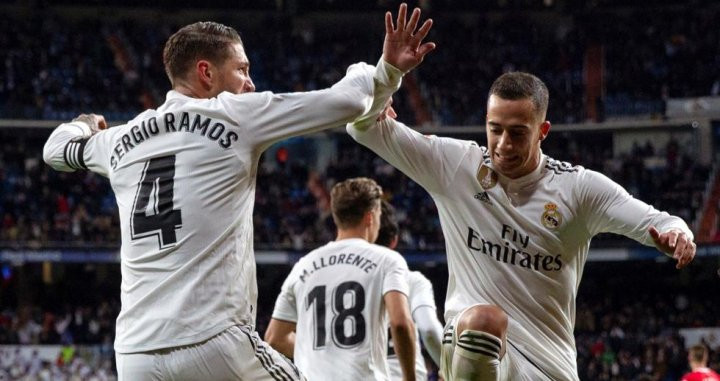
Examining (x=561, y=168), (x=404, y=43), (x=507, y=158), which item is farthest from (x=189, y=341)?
(x=561, y=168)

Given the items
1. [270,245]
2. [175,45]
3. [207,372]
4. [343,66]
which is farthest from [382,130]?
[343,66]

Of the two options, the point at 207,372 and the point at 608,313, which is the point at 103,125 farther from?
the point at 608,313

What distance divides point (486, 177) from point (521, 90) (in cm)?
46

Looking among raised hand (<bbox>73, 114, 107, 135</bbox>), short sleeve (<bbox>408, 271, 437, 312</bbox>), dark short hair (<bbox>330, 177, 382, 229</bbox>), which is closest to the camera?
raised hand (<bbox>73, 114, 107, 135</bbox>)

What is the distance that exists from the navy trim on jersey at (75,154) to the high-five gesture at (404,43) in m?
1.44

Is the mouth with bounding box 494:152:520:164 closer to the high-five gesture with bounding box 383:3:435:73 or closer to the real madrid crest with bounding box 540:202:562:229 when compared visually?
the real madrid crest with bounding box 540:202:562:229

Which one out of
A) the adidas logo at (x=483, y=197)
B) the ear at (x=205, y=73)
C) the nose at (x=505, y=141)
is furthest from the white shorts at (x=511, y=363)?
the ear at (x=205, y=73)

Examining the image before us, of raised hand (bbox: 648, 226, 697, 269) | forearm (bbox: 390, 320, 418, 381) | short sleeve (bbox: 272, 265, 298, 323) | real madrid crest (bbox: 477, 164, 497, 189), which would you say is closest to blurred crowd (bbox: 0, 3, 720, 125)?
short sleeve (bbox: 272, 265, 298, 323)

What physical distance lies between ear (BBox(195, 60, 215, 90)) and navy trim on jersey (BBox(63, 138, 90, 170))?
0.69 m

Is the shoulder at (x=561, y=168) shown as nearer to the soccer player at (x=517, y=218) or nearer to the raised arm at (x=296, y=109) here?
the soccer player at (x=517, y=218)

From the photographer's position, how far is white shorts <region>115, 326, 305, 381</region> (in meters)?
3.74

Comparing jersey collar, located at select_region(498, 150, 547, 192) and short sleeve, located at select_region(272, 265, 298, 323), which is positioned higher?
jersey collar, located at select_region(498, 150, 547, 192)

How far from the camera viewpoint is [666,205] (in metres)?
26.1

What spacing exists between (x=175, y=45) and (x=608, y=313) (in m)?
21.9
